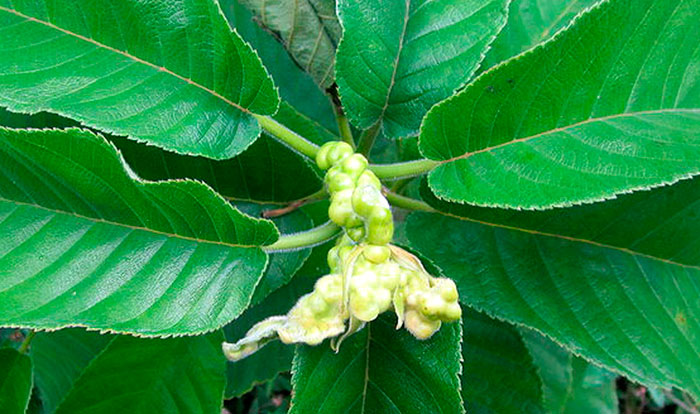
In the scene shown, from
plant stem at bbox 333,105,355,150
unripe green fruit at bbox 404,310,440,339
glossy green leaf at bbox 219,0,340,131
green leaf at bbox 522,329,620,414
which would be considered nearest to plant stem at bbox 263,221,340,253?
unripe green fruit at bbox 404,310,440,339

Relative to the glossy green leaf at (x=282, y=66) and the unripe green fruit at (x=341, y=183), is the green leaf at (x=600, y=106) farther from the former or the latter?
the glossy green leaf at (x=282, y=66)

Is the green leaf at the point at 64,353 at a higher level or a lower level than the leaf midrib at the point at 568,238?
lower

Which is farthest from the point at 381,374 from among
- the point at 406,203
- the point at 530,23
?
the point at 530,23

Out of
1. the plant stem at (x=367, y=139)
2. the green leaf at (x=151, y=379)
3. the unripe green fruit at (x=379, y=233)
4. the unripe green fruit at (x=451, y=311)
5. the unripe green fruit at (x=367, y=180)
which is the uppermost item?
the unripe green fruit at (x=367, y=180)

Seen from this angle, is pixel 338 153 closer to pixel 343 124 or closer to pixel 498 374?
pixel 343 124

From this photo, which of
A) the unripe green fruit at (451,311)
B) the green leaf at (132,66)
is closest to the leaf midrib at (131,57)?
the green leaf at (132,66)

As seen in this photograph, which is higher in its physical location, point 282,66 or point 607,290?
point 282,66
